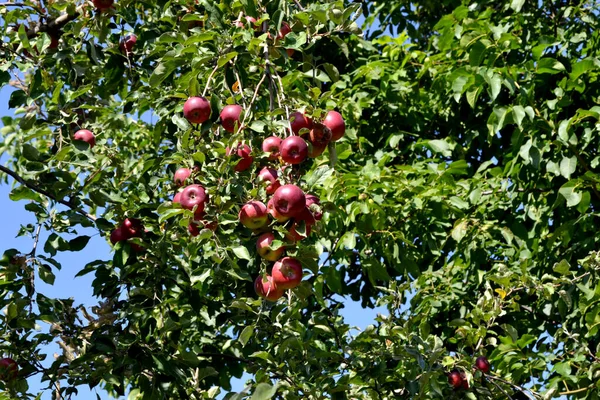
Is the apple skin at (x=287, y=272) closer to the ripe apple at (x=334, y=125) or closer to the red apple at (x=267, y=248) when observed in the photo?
the red apple at (x=267, y=248)

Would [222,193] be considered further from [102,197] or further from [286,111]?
[102,197]

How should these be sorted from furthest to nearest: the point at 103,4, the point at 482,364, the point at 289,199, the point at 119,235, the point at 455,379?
the point at 482,364, the point at 455,379, the point at 119,235, the point at 103,4, the point at 289,199

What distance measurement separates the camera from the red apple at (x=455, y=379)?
282 cm

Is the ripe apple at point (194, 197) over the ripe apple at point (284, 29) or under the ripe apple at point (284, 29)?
under

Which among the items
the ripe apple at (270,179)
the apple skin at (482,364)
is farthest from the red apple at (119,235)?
the apple skin at (482,364)

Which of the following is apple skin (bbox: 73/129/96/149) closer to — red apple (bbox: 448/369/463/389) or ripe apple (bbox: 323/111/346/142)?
ripe apple (bbox: 323/111/346/142)

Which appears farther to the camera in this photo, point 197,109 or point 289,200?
point 197,109

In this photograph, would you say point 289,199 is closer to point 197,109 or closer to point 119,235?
point 197,109

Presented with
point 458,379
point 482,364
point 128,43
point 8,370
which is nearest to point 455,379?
point 458,379

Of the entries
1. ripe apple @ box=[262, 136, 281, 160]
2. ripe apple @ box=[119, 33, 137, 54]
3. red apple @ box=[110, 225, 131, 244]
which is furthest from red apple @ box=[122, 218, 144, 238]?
ripe apple @ box=[262, 136, 281, 160]

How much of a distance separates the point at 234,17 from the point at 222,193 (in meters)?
0.64

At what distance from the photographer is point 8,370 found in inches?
97.0

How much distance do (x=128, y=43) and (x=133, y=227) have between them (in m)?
0.74

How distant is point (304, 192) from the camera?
5.81ft
